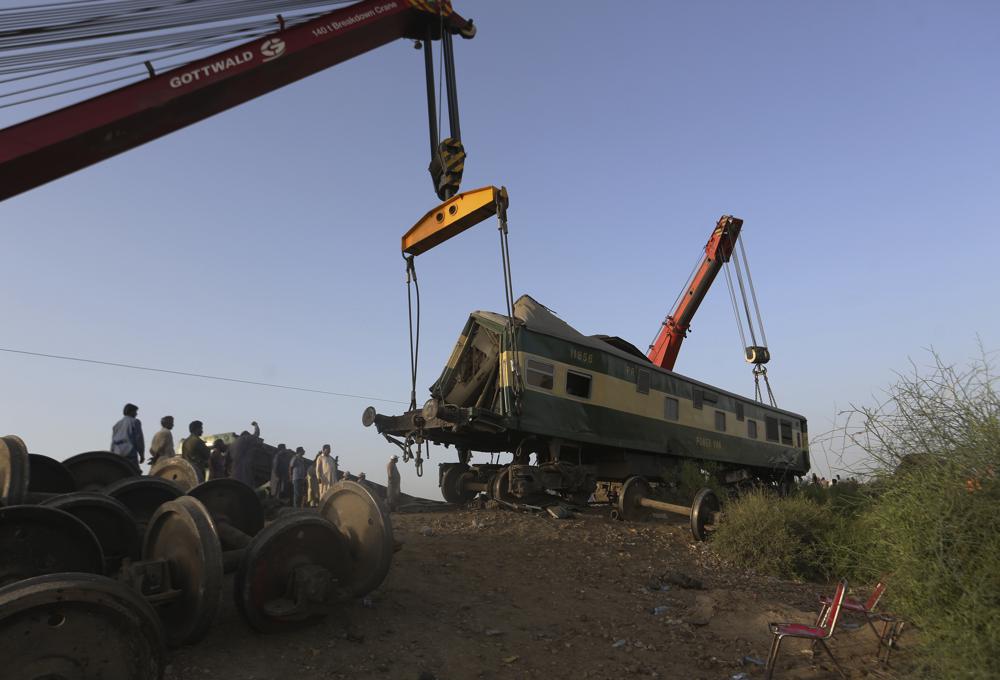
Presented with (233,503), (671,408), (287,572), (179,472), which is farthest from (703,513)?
(179,472)

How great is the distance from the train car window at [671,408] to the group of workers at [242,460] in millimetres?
6428

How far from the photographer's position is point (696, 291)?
2214 cm

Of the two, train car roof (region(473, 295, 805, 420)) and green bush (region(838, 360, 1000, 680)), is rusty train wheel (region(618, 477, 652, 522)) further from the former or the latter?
green bush (region(838, 360, 1000, 680))

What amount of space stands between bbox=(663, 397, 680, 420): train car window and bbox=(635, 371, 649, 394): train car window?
0.88m

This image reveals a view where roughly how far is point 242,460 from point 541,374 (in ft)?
22.7

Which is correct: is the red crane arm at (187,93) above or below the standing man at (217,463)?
above

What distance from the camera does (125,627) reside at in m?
3.62

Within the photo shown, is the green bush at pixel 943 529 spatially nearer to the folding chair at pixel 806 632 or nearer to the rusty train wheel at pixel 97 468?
the folding chair at pixel 806 632

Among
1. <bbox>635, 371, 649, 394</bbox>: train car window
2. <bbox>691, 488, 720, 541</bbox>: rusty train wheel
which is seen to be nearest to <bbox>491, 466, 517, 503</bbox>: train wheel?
<bbox>691, 488, 720, 541</bbox>: rusty train wheel

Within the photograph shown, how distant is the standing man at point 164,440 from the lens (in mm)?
10586

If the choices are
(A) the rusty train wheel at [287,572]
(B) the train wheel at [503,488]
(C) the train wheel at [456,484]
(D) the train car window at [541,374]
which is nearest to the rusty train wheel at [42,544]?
(A) the rusty train wheel at [287,572]

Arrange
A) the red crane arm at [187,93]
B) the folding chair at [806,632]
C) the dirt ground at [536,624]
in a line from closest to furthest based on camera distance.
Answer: the dirt ground at [536,624], the folding chair at [806,632], the red crane arm at [187,93]

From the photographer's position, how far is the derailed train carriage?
11039mm

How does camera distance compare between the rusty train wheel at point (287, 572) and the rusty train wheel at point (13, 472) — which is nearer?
the rusty train wheel at point (287, 572)
